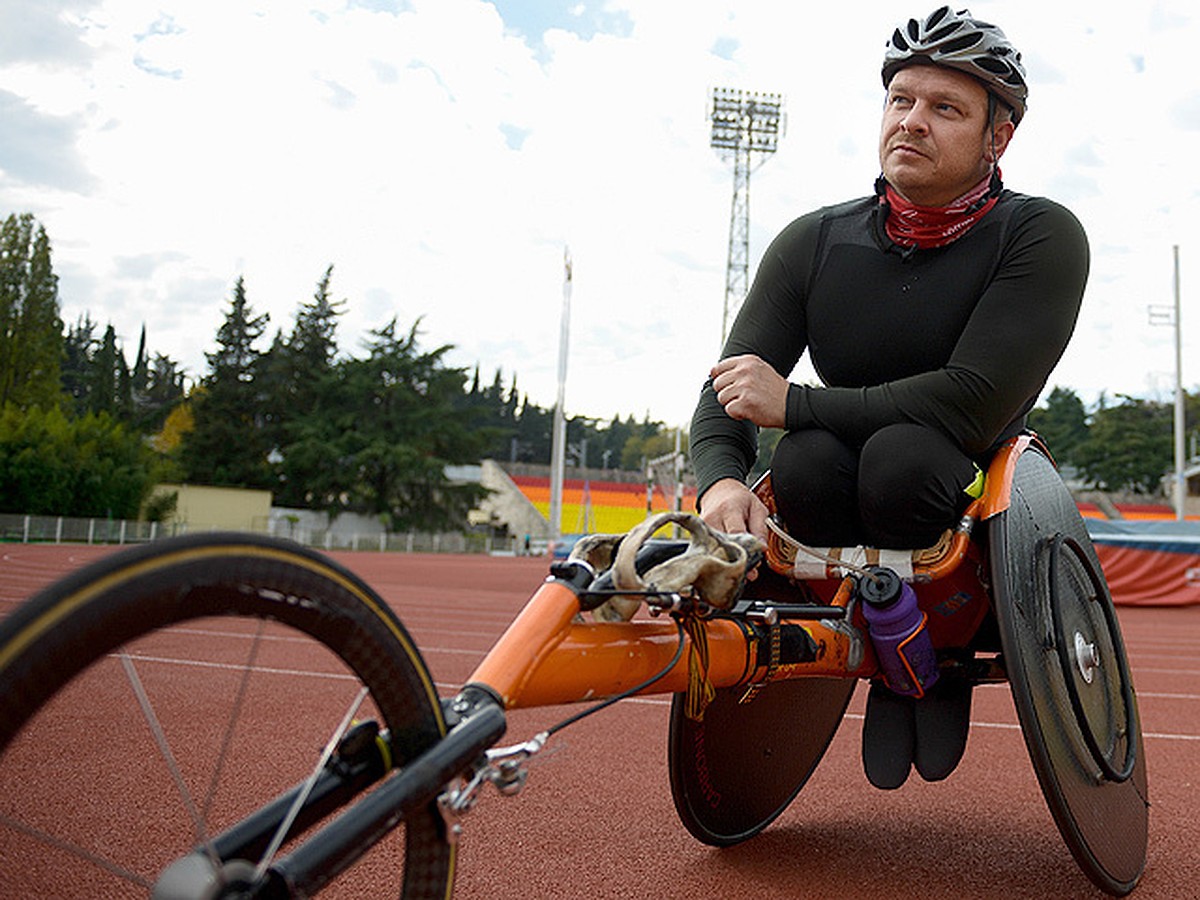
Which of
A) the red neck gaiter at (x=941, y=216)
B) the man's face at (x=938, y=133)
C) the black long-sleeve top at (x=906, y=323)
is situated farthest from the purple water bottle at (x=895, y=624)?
the man's face at (x=938, y=133)

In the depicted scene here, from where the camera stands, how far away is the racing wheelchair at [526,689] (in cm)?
105

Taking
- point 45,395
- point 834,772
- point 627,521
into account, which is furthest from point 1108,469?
point 834,772

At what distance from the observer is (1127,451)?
65.8 m

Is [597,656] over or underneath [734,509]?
underneath

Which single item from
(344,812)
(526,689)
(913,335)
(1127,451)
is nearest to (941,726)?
(913,335)

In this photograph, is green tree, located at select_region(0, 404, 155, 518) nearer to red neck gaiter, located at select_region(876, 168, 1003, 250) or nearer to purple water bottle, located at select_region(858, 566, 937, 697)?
red neck gaiter, located at select_region(876, 168, 1003, 250)

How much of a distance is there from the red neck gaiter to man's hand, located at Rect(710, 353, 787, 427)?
1.50 feet

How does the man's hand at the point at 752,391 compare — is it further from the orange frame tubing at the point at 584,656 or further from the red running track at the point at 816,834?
the red running track at the point at 816,834

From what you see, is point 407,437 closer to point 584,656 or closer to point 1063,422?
point 584,656

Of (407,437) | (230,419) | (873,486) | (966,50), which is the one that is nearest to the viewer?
(873,486)

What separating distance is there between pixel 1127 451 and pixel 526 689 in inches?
2829

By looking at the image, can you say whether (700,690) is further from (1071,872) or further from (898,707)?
(1071,872)

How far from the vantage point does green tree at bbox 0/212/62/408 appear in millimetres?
45312

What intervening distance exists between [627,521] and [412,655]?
170ft
